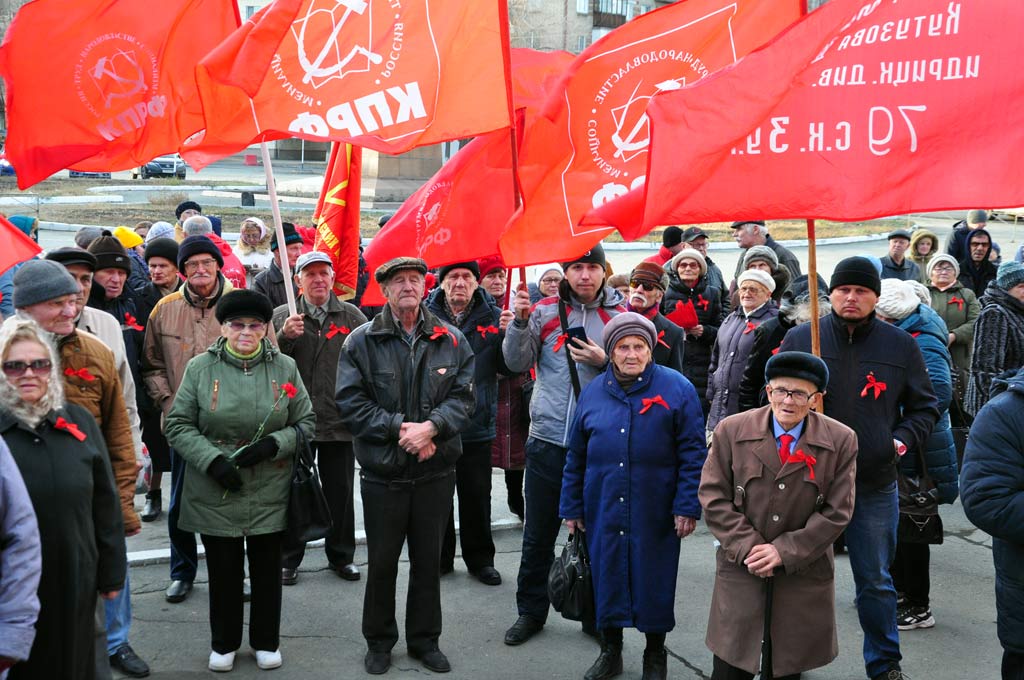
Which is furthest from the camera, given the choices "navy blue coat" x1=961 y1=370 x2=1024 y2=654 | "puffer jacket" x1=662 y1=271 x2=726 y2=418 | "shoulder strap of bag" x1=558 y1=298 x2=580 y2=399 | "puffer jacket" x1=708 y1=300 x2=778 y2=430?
"puffer jacket" x1=662 y1=271 x2=726 y2=418

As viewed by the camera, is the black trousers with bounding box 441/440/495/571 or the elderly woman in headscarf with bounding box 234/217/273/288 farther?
the elderly woman in headscarf with bounding box 234/217/273/288

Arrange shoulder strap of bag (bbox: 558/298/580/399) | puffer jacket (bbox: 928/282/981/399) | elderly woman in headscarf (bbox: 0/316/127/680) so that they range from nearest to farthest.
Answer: elderly woman in headscarf (bbox: 0/316/127/680) < shoulder strap of bag (bbox: 558/298/580/399) < puffer jacket (bbox: 928/282/981/399)

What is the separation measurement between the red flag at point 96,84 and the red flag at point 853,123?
→ 10.3 feet

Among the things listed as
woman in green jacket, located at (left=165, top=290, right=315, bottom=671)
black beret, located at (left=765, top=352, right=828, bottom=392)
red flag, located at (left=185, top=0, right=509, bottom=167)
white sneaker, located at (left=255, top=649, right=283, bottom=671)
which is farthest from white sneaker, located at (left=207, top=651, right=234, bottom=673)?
black beret, located at (left=765, top=352, right=828, bottom=392)

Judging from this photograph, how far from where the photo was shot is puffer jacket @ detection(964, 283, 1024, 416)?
8.15m

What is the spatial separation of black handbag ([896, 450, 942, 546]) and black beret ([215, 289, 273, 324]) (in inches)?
142

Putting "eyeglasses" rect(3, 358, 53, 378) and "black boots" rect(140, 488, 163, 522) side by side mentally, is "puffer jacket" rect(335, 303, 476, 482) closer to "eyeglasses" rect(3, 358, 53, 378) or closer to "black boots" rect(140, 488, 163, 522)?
"eyeglasses" rect(3, 358, 53, 378)

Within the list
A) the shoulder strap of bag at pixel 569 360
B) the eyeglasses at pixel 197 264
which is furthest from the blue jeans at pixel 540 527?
the eyeglasses at pixel 197 264

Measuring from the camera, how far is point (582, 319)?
6371 millimetres

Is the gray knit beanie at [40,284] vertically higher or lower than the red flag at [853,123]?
lower

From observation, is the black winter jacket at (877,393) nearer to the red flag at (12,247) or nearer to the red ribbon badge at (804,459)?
the red ribbon badge at (804,459)

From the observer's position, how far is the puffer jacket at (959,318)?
→ 33.4ft

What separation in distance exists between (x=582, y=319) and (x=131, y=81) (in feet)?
9.90

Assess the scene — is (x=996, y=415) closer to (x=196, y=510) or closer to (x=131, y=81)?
(x=196, y=510)
